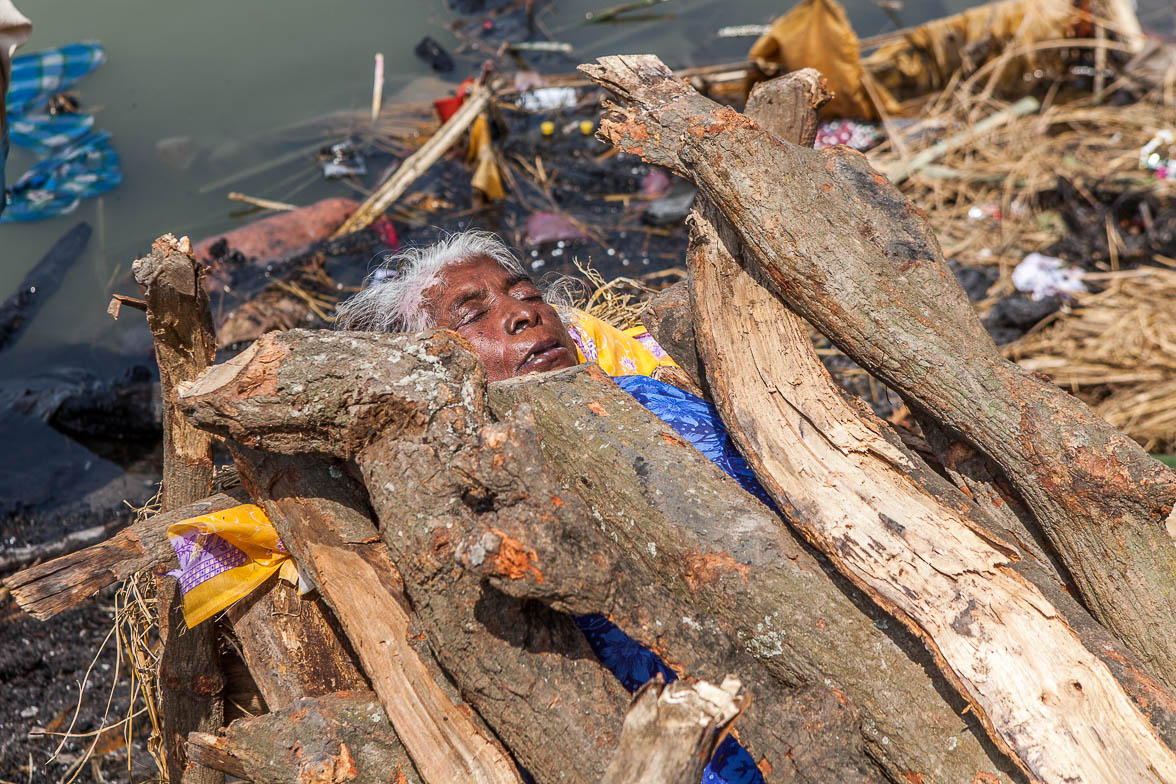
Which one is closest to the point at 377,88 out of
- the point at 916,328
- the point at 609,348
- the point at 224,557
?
the point at 609,348

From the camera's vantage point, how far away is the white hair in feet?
9.46

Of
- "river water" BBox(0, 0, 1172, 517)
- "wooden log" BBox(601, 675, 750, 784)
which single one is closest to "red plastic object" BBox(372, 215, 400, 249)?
"river water" BBox(0, 0, 1172, 517)

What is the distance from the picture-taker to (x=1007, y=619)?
1.59 m

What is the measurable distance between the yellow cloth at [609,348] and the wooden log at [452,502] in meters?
1.48

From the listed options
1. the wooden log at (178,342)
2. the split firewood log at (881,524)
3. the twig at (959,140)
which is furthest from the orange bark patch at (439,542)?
the twig at (959,140)

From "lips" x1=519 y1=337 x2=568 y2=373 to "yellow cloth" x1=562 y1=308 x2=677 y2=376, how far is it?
17.7 inches

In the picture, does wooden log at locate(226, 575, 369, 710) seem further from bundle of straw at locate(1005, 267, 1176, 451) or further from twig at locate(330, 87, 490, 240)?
twig at locate(330, 87, 490, 240)

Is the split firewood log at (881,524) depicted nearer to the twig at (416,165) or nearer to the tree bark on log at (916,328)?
the tree bark on log at (916,328)

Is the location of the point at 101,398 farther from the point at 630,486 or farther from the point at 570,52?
the point at 570,52

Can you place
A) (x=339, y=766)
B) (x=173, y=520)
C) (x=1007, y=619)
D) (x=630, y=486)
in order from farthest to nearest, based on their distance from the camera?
(x=173, y=520) < (x=630, y=486) < (x=339, y=766) < (x=1007, y=619)

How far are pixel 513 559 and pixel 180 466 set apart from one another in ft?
3.67

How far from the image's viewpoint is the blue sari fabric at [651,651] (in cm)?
191

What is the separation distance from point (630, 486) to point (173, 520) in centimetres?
104


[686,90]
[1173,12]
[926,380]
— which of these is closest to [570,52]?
[1173,12]
